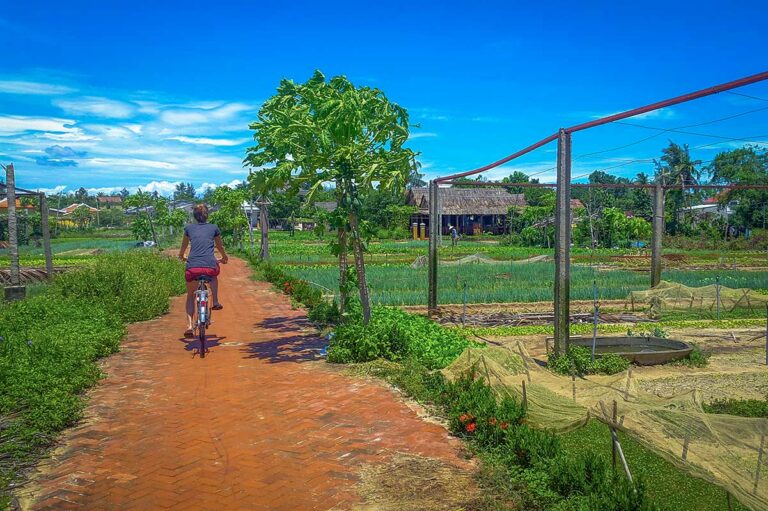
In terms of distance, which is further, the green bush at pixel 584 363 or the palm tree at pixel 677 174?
the palm tree at pixel 677 174

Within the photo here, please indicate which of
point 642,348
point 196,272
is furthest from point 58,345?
point 642,348

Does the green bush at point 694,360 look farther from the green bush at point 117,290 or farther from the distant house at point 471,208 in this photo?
the distant house at point 471,208

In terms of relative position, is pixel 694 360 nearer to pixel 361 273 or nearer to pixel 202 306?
pixel 361 273

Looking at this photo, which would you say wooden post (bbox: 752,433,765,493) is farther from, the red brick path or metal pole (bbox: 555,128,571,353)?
metal pole (bbox: 555,128,571,353)

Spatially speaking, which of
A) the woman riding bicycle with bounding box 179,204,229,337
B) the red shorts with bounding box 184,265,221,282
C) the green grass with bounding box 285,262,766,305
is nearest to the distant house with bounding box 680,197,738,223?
the green grass with bounding box 285,262,766,305

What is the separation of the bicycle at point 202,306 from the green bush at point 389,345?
5.67 feet

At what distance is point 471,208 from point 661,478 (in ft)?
179

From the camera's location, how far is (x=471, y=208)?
5922 cm

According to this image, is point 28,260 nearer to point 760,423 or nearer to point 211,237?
point 211,237

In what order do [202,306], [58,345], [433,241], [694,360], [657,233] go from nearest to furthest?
[58,345]
[202,306]
[694,360]
[433,241]
[657,233]

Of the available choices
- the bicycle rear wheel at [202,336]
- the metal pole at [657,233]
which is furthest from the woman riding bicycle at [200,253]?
the metal pole at [657,233]

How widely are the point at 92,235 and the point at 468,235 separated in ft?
123

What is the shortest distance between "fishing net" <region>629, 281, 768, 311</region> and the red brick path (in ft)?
38.5

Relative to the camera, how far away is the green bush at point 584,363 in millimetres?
9078
